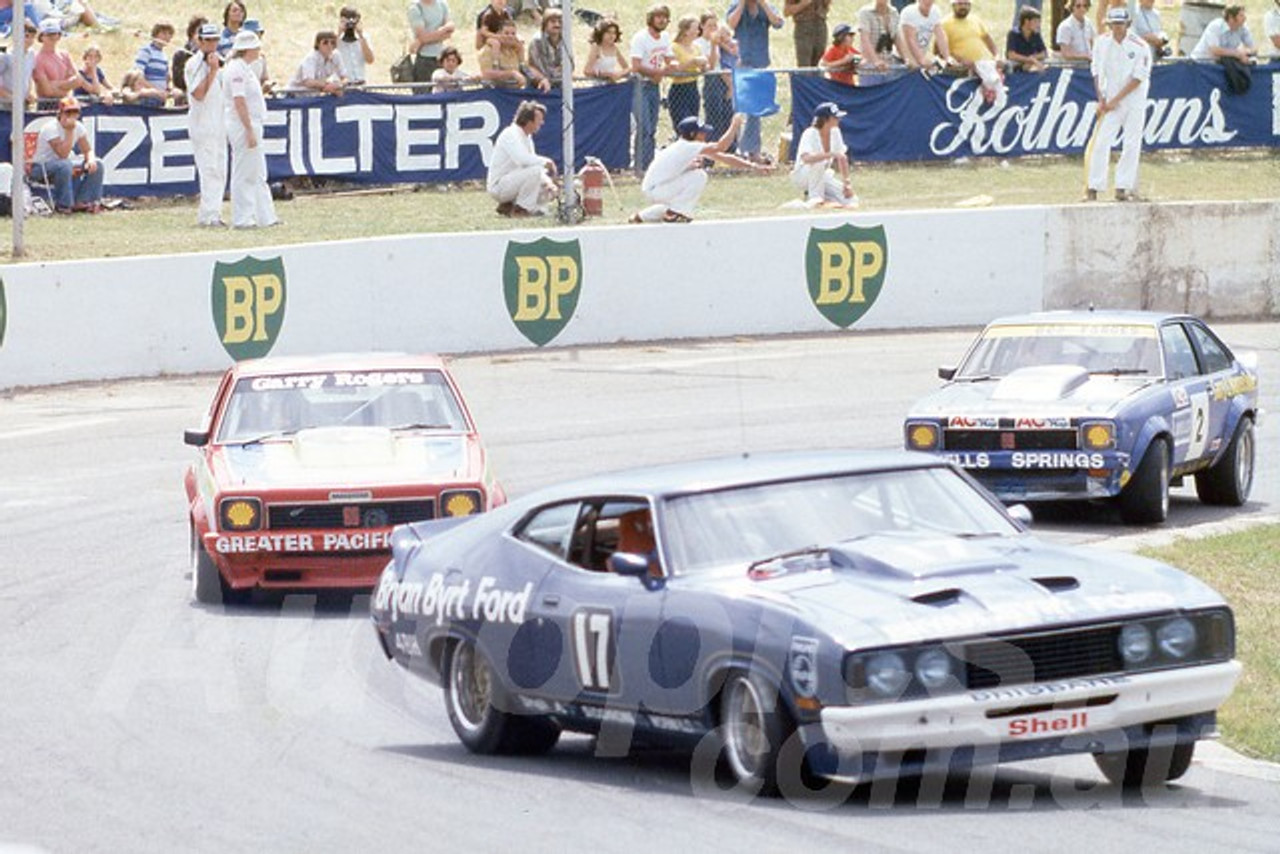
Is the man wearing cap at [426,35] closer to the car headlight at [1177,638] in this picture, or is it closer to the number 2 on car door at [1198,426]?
the number 2 on car door at [1198,426]

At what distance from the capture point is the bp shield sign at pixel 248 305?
73.1 feet

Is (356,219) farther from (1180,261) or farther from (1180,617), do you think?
(1180,617)

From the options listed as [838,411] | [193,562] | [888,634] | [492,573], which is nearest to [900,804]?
[888,634]

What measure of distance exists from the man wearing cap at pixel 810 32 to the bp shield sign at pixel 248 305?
10039 mm

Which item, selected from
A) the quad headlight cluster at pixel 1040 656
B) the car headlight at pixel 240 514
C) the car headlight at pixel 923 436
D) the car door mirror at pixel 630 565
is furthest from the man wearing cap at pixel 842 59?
the quad headlight cluster at pixel 1040 656

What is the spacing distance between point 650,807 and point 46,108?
19065 mm

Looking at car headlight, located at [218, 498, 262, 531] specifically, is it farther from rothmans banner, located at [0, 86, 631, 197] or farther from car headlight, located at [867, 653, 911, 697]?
rothmans banner, located at [0, 86, 631, 197]

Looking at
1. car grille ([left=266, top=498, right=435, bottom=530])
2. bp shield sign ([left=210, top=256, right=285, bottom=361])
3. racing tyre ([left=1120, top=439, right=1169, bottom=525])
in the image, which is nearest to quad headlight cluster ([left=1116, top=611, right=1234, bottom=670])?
car grille ([left=266, top=498, right=435, bottom=530])

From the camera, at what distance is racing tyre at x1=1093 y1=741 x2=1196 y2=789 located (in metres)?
8.43

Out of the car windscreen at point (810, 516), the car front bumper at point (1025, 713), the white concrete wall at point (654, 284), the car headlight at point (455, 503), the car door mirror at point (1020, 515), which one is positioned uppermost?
the car windscreen at point (810, 516)

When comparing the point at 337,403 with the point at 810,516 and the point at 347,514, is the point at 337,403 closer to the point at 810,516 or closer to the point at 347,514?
the point at 347,514

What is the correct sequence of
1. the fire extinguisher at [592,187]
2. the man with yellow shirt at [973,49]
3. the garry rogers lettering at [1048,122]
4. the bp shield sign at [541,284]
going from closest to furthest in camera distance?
the bp shield sign at [541,284], the fire extinguisher at [592,187], the man with yellow shirt at [973,49], the garry rogers lettering at [1048,122]

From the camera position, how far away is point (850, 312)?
24875 mm

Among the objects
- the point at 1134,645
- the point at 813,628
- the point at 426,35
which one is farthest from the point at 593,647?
the point at 426,35
